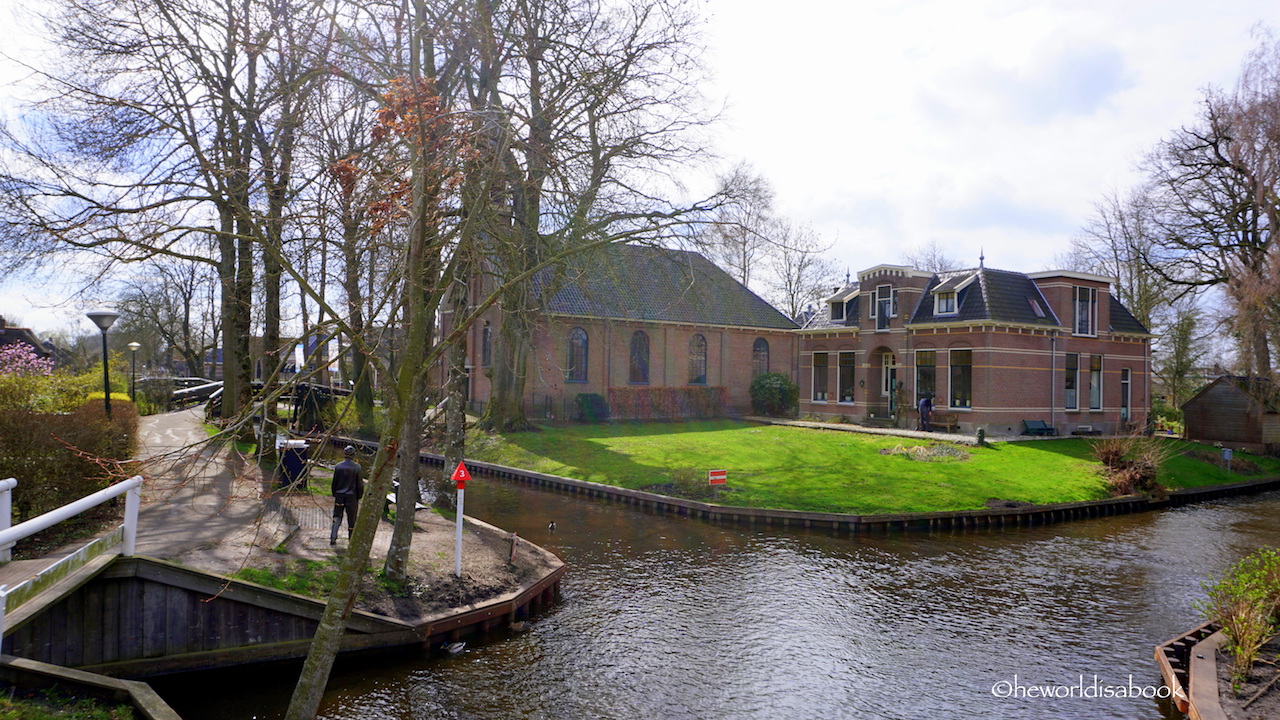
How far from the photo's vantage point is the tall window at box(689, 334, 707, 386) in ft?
115

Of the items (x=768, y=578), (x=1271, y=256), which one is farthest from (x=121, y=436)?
(x=1271, y=256)

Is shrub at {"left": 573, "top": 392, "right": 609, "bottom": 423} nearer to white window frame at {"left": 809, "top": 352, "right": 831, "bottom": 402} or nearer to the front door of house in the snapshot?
white window frame at {"left": 809, "top": 352, "right": 831, "bottom": 402}

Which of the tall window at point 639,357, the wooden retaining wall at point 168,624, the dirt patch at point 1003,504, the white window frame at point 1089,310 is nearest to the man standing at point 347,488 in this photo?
the wooden retaining wall at point 168,624

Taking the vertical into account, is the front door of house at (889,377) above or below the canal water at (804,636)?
above

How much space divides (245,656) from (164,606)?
3.21 ft

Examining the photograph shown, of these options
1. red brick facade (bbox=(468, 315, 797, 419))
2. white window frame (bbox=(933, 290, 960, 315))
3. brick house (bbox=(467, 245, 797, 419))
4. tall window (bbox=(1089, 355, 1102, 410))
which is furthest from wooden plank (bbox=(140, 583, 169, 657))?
tall window (bbox=(1089, 355, 1102, 410))

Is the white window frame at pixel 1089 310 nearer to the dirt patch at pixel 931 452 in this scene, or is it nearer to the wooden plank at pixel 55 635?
the dirt patch at pixel 931 452

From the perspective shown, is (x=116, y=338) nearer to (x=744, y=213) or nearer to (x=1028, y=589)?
(x=744, y=213)

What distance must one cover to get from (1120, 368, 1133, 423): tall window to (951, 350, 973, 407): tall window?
26.5 ft

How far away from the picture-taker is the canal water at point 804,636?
757 cm

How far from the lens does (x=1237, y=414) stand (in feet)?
93.8

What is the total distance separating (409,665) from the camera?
827 cm

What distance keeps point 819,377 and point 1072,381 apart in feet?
32.2

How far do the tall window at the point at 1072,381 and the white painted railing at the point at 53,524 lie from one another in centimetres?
2957
